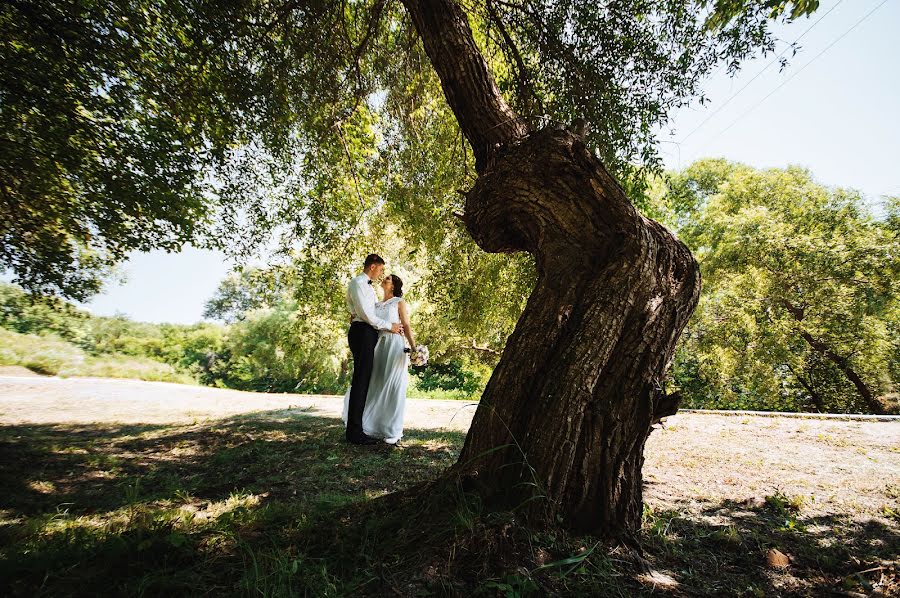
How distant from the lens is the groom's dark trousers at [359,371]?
5.16 meters

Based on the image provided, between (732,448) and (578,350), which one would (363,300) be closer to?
(578,350)

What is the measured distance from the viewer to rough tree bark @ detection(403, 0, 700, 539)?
206 centimetres

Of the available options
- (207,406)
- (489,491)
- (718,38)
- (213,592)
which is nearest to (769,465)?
(489,491)

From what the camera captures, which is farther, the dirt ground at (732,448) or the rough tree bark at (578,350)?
the dirt ground at (732,448)

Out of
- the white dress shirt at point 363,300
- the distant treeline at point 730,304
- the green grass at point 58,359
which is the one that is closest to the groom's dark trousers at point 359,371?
the white dress shirt at point 363,300

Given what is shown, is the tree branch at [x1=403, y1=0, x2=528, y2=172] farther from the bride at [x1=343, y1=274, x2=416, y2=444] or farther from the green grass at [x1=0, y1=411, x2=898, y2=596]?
the bride at [x1=343, y1=274, x2=416, y2=444]

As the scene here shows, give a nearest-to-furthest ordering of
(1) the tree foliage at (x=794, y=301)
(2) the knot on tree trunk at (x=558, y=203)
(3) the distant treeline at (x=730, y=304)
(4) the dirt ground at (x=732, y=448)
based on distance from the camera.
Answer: (2) the knot on tree trunk at (x=558, y=203) < (4) the dirt ground at (x=732, y=448) < (3) the distant treeline at (x=730, y=304) < (1) the tree foliage at (x=794, y=301)

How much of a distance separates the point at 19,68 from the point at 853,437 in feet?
36.2

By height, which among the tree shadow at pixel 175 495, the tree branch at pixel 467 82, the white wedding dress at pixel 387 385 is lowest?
the tree shadow at pixel 175 495

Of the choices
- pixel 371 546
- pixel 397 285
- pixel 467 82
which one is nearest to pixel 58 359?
pixel 397 285

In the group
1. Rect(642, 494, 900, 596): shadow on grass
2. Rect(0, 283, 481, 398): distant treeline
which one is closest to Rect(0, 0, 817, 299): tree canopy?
Rect(642, 494, 900, 596): shadow on grass

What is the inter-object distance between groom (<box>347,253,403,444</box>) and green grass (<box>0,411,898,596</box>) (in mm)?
1777

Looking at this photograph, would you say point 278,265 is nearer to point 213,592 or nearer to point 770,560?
point 213,592

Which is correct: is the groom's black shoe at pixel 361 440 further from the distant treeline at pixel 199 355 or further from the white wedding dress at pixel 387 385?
the distant treeline at pixel 199 355
